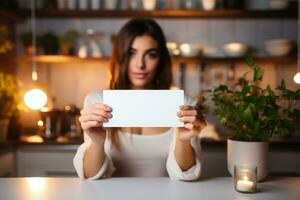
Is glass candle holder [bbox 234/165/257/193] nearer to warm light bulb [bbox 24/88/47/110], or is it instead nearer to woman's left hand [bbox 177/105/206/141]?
woman's left hand [bbox 177/105/206/141]

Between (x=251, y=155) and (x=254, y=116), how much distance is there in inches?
4.6

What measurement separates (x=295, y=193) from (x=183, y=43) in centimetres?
206

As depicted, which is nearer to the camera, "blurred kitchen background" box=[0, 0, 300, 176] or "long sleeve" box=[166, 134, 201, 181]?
"long sleeve" box=[166, 134, 201, 181]

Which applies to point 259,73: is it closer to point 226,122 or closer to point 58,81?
point 226,122

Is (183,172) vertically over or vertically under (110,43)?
→ under

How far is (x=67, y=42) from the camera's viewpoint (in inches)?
110

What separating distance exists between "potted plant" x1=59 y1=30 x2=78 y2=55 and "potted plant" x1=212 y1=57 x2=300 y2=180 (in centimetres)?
189

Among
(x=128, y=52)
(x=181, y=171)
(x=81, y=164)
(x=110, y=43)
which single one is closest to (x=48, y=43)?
(x=110, y=43)

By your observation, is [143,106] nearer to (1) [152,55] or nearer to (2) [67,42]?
(1) [152,55]

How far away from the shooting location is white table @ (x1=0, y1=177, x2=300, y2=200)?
95 centimetres

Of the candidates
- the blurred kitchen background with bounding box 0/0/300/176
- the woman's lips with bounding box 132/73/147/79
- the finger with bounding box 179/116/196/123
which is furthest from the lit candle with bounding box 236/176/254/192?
the blurred kitchen background with bounding box 0/0/300/176

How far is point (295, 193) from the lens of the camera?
1004mm

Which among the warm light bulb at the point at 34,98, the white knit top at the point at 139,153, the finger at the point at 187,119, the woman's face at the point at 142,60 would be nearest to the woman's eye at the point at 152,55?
the woman's face at the point at 142,60

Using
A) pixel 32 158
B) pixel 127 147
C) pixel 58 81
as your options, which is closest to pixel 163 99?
pixel 127 147
